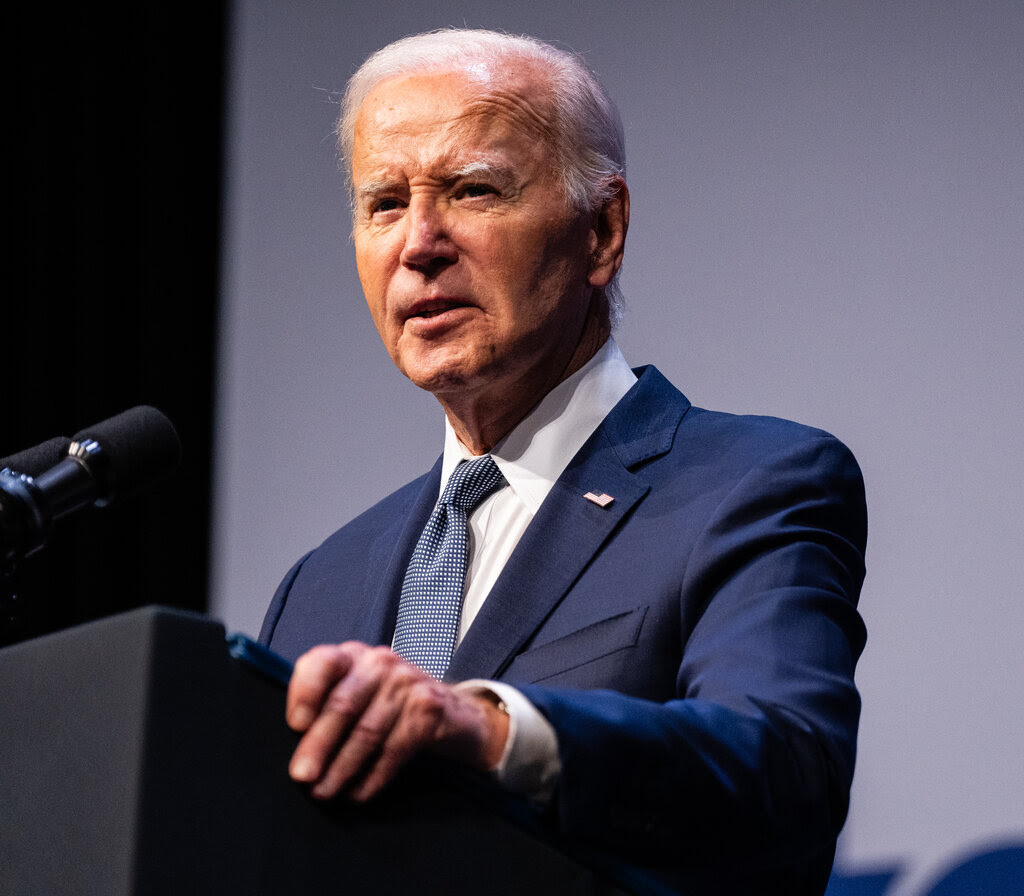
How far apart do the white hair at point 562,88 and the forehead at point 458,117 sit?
0.02 m

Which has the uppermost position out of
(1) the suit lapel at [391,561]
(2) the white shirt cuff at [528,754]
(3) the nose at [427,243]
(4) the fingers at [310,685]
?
(3) the nose at [427,243]

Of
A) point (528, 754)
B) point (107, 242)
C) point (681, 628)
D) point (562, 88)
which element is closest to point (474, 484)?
point (681, 628)

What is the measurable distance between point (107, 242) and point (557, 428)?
2.05m

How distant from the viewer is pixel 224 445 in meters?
3.19

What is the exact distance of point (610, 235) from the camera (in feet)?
6.72

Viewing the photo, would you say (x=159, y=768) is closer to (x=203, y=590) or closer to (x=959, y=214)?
(x=959, y=214)

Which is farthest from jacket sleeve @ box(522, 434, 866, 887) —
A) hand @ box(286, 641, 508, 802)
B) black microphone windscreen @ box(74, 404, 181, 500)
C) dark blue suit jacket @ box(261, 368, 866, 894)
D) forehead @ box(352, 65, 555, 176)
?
forehead @ box(352, 65, 555, 176)

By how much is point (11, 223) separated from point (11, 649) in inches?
110

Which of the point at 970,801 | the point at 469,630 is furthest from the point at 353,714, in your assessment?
the point at 970,801

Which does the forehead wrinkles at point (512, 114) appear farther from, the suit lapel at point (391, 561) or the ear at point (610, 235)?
the suit lapel at point (391, 561)

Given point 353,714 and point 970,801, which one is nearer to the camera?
point 353,714

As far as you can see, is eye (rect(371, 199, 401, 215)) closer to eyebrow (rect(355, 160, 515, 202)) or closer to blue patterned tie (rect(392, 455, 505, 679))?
eyebrow (rect(355, 160, 515, 202))

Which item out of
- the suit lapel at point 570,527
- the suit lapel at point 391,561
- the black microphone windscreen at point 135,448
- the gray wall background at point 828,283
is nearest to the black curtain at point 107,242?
the gray wall background at point 828,283

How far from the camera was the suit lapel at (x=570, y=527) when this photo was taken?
1500 millimetres
